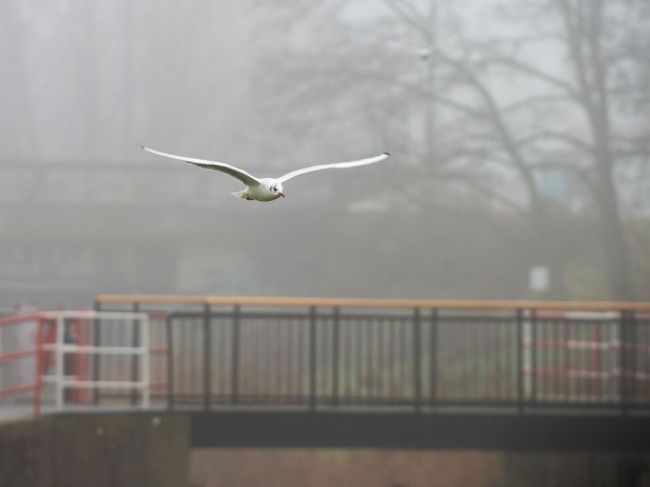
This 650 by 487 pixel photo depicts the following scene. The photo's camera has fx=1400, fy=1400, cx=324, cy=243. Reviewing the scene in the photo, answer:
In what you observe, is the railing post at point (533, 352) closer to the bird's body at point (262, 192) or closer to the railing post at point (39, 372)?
the railing post at point (39, 372)

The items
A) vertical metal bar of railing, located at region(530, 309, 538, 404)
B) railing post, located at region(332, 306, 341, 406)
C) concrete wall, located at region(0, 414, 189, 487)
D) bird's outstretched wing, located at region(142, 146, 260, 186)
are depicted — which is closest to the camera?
bird's outstretched wing, located at region(142, 146, 260, 186)

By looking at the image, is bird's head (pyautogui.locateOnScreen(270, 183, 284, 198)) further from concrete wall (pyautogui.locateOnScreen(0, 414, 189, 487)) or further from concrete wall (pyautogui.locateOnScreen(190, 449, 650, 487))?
concrete wall (pyautogui.locateOnScreen(190, 449, 650, 487))

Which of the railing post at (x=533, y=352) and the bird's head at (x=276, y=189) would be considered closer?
the bird's head at (x=276, y=189)

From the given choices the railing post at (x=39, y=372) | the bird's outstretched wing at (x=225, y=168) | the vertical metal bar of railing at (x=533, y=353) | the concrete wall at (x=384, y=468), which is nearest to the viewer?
the bird's outstretched wing at (x=225, y=168)

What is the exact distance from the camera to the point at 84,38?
24297 millimetres

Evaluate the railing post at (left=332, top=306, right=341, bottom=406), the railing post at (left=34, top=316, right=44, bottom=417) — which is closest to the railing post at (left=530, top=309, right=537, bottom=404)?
the railing post at (left=332, top=306, right=341, bottom=406)

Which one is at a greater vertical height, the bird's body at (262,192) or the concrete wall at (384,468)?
the bird's body at (262,192)

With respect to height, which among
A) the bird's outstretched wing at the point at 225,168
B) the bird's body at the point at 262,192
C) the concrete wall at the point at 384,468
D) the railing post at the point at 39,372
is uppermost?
the bird's outstretched wing at the point at 225,168

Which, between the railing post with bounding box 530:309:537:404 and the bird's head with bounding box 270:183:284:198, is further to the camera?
the railing post with bounding box 530:309:537:404

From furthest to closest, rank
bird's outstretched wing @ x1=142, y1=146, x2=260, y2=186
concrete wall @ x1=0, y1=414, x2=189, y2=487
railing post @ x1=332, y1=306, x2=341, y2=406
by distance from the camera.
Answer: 1. railing post @ x1=332, y1=306, x2=341, y2=406
2. concrete wall @ x1=0, y1=414, x2=189, y2=487
3. bird's outstretched wing @ x1=142, y1=146, x2=260, y2=186

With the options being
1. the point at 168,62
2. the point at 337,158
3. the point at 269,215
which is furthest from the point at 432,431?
the point at 168,62

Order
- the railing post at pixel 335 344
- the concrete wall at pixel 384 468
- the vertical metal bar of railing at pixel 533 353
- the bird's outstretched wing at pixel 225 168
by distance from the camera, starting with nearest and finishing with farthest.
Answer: the bird's outstretched wing at pixel 225 168
the railing post at pixel 335 344
the vertical metal bar of railing at pixel 533 353
the concrete wall at pixel 384 468

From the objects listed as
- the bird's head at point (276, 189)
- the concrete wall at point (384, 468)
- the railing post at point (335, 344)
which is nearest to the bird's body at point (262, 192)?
the bird's head at point (276, 189)

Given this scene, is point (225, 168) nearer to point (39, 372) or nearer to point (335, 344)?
point (39, 372)
